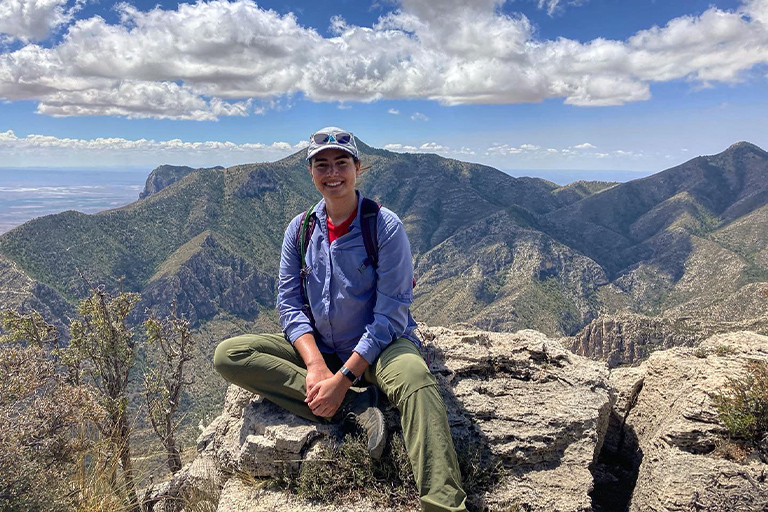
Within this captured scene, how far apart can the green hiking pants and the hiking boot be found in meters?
0.15

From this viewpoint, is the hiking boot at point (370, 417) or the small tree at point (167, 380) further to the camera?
A: the small tree at point (167, 380)

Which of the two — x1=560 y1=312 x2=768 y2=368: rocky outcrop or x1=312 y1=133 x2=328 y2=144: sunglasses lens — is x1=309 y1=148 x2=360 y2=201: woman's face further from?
x1=560 y1=312 x2=768 y2=368: rocky outcrop

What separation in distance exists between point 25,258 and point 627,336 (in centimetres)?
16457

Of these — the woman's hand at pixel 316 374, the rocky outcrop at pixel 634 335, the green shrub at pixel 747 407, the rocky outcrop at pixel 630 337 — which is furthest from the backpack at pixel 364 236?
the rocky outcrop at pixel 630 337

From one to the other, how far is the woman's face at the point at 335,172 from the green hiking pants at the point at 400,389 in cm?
211

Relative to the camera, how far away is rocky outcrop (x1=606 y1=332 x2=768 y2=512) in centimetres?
529

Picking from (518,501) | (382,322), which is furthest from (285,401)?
(518,501)

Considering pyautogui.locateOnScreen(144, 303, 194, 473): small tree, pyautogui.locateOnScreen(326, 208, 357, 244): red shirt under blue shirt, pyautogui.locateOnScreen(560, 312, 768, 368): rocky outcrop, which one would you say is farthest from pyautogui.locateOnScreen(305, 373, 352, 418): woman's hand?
pyautogui.locateOnScreen(560, 312, 768, 368): rocky outcrop

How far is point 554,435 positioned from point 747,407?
2372 mm

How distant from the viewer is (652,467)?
606cm

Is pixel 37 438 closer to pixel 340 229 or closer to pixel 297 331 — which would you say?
pixel 297 331

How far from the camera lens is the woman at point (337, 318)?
5547mm

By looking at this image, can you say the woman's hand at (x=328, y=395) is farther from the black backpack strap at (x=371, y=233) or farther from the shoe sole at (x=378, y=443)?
the black backpack strap at (x=371, y=233)

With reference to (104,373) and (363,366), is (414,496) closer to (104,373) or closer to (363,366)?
(363,366)
